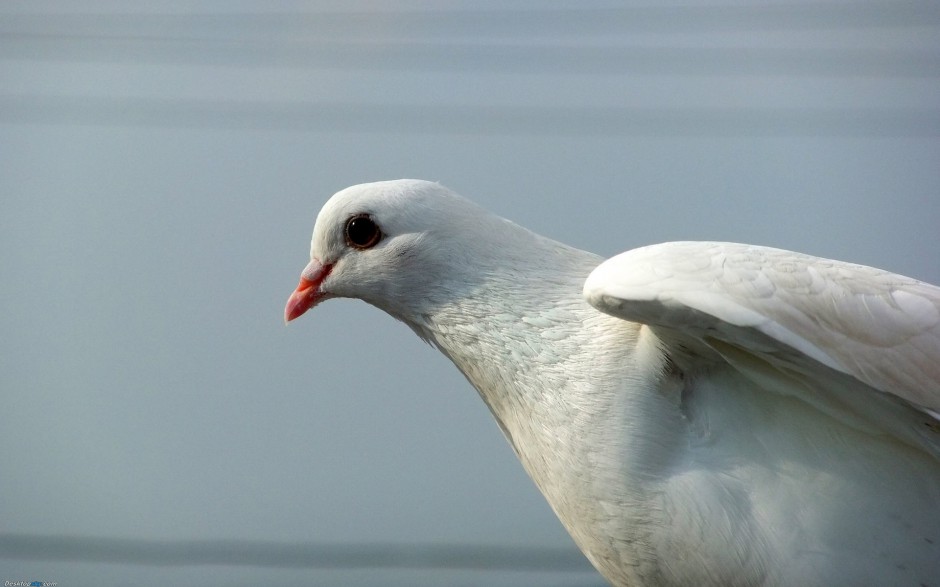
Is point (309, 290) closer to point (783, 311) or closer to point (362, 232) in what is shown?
point (362, 232)

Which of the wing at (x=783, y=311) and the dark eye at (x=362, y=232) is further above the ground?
the dark eye at (x=362, y=232)

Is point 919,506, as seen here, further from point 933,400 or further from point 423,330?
point 423,330

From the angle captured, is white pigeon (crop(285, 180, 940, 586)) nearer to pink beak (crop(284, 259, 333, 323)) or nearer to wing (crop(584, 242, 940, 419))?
wing (crop(584, 242, 940, 419))

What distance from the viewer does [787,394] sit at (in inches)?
41.1

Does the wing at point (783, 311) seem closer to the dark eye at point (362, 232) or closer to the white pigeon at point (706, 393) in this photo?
the white pigeon at point (706, 393)

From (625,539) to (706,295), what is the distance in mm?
364

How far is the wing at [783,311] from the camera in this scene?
0.91m

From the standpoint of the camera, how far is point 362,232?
1.25 meters

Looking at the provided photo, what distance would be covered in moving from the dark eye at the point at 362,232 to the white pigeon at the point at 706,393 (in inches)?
1.2

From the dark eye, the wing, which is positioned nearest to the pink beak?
the dark eye

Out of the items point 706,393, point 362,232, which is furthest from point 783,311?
point 362,232

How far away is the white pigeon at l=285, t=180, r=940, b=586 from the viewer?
953 mm

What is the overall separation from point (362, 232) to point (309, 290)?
137 millimetres

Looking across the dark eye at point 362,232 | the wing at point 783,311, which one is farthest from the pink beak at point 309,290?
the wing at point 783,311
